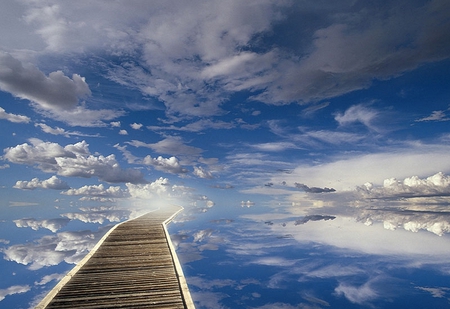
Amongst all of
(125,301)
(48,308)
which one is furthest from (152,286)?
(48,308)

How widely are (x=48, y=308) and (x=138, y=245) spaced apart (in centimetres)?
1042

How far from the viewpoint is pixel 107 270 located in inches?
490

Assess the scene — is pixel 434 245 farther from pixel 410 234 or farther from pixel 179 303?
pixel 179 303

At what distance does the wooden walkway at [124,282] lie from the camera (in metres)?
8.78

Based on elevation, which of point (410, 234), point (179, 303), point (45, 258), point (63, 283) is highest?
point (63, 283)

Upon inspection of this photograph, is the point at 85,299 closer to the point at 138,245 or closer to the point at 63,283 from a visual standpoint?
the point at 63,283

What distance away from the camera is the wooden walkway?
8781mm

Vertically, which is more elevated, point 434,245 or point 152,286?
point 152,286

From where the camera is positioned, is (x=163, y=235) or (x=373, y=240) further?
(x=373, y=240)

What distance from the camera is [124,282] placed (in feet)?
35.5

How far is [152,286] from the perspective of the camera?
1033 centimetres

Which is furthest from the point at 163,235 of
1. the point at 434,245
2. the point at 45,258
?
the point at 434,245

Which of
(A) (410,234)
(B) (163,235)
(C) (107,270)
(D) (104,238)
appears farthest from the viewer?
(A) (410,234)

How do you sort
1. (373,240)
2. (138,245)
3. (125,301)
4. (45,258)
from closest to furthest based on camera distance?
(125,301), (138,245), (45,258), (373,240)
